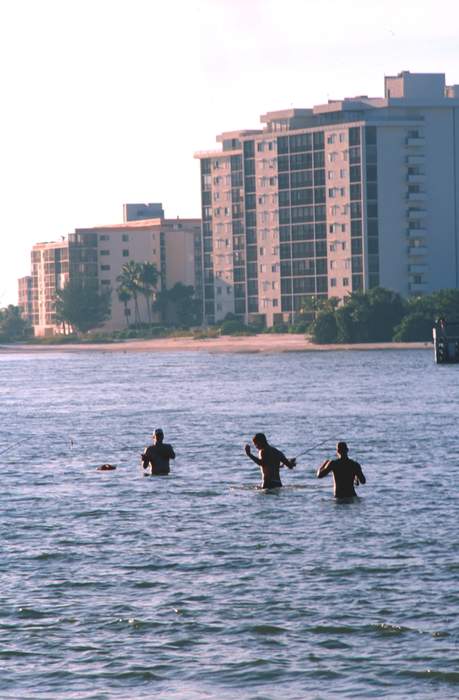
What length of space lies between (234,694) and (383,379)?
126268 millimetres

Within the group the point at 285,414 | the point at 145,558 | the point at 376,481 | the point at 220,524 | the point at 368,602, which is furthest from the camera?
the point at 285,414

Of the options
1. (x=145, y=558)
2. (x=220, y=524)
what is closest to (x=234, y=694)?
(x=145, y=558)

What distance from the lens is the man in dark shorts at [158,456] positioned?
5621 cm

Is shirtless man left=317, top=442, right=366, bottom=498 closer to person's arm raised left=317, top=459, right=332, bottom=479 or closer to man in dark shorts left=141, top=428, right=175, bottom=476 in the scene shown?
person's arm raised left=317, top=459, right=332, bottom=479

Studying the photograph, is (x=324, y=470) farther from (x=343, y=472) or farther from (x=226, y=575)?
(x=226, y=575)

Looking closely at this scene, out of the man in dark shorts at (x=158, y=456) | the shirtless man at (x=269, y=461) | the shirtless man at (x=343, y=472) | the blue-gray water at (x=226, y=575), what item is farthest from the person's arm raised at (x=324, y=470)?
the man in dark shorts at (x=158, y=456)

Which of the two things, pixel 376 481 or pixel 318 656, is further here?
pixel 376 481

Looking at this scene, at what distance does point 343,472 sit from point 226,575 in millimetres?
12116

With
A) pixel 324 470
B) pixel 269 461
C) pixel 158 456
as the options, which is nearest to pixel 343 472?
pixel 324 470

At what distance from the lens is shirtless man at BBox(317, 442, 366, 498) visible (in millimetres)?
46344

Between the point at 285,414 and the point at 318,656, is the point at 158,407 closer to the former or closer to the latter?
the point at 285,414

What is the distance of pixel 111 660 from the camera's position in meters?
28.9

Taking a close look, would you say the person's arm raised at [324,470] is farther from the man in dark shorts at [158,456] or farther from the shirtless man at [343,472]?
the man in dark shorts at [158,456]

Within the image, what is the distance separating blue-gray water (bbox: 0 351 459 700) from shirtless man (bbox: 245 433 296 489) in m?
0.52
